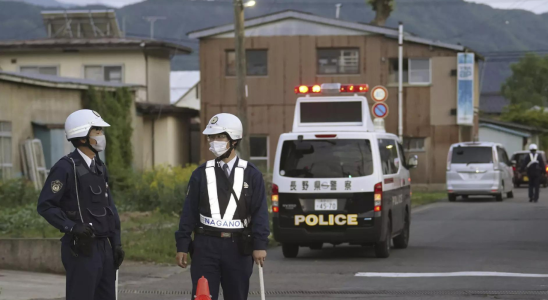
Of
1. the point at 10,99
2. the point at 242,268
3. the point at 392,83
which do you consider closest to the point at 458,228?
the point at 10,99

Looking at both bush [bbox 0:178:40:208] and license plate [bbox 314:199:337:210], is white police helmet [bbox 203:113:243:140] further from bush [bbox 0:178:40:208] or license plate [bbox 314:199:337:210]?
bush [bbox 0:178:40:208]

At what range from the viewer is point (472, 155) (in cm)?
3114

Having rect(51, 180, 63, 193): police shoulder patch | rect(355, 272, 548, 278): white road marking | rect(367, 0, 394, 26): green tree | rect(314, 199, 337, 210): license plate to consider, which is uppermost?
rect(367, 0, 394, 26): green tree

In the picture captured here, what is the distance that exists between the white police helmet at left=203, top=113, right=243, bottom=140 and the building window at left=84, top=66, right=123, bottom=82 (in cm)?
3233

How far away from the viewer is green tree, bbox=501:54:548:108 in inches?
3964

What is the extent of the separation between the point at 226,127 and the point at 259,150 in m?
33.1

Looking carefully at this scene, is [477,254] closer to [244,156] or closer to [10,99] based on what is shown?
[244,156]

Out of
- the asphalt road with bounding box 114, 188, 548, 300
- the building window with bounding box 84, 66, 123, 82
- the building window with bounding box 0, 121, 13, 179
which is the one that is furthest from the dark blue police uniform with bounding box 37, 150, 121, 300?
the building window with bounding box 84, 66, 123, 82

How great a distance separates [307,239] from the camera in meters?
14.7

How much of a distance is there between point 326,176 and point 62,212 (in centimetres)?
Result: 813

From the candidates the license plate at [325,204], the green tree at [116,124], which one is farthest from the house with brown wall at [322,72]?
the license plate at [325,204]

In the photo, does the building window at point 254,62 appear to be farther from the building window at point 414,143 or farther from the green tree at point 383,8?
the green tree at point 383,8

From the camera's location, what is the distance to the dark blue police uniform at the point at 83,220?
6801 mm

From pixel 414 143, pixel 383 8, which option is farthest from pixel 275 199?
pixel 383 8
